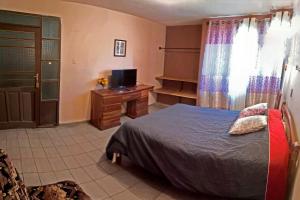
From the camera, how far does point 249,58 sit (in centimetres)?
424

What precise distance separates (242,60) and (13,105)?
441 centimetres

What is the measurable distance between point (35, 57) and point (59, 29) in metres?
0.67

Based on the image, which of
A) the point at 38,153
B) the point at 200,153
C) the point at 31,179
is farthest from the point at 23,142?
the point at 200,153

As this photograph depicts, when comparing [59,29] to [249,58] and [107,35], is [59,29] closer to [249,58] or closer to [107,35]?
[107,35]

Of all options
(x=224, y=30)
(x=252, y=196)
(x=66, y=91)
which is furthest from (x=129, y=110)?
(x=252, y=196)

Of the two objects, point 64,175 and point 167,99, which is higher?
point 167,99

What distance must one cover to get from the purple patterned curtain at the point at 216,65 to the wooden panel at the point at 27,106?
3478mm

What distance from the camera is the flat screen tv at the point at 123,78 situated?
4.66m

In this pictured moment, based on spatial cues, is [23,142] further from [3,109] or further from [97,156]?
[97,156]

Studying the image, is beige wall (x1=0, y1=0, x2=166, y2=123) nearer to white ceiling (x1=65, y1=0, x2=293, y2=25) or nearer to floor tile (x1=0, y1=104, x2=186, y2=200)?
white ceiling (x1=65, y1=0, x2=293, y2=25)

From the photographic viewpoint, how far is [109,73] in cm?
479

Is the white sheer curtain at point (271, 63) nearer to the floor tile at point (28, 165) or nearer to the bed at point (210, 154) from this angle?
the bed at point (210, 154)

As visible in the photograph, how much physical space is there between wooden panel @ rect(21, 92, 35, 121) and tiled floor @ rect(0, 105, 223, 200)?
259mm

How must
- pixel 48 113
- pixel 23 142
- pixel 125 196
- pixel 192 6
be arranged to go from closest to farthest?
pixel 125 196
pixel 23 142
pixel 192 6
pixel 48 113
